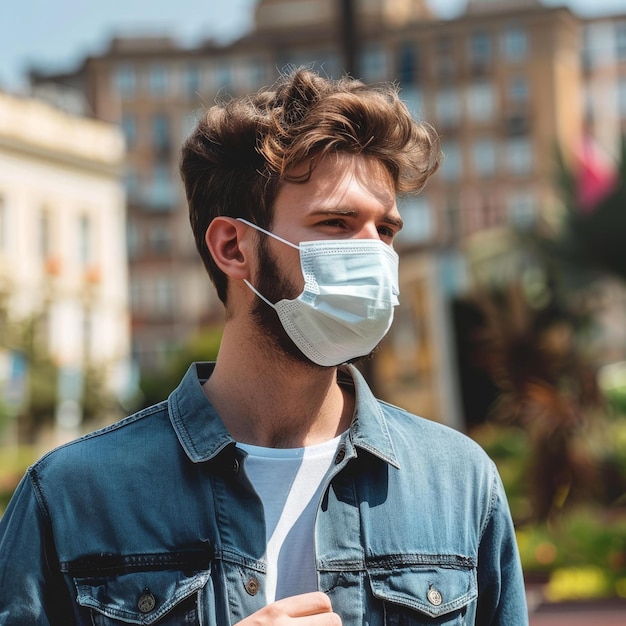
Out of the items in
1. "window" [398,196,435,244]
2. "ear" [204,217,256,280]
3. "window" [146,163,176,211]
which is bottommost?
"ear" [204,217,256,280]

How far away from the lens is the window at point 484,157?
8031 cm

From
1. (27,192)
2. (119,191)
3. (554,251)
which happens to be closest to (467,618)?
(554,251)

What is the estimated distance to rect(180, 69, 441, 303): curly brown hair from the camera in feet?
8.17

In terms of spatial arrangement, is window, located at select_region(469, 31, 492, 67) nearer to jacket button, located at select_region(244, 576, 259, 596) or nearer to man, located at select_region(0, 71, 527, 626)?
man, located at select_region(0, 71, 527, 626)

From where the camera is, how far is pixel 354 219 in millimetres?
2537

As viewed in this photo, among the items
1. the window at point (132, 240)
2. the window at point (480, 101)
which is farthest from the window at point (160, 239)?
the window at point (480, 101)

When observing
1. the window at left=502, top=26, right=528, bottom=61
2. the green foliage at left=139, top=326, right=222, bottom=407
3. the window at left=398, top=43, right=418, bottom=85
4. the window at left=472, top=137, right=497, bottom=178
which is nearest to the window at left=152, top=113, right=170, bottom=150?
the window at left=398, top=43, right=418, bottom=85

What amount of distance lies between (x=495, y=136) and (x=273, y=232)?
7943cm

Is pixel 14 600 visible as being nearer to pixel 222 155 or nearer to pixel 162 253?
pixel 222 155

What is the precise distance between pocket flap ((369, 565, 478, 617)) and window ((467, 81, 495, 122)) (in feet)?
262

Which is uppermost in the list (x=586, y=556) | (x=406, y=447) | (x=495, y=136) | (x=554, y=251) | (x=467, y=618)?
(x=495, y=136)

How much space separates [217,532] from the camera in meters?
2.38

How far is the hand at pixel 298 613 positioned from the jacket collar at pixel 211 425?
33cm

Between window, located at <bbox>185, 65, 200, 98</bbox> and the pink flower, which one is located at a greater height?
window, located at <bbox>185, 65, 200, 98</bbox>
